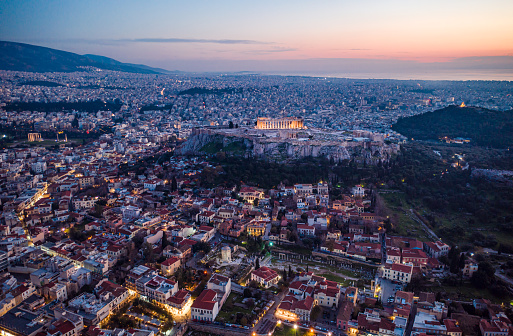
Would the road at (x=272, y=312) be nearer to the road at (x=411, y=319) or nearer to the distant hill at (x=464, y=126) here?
the road at (x=411, y=319)

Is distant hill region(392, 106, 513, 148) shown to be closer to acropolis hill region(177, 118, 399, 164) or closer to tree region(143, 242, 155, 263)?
acropolis hill region(177, 118, 399, 164)

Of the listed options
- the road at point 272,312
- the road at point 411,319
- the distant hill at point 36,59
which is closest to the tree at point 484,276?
the road at point 411,319

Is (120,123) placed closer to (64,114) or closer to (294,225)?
(64,114)

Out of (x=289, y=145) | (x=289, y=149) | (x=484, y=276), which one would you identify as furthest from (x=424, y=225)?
(x=289, y=145)

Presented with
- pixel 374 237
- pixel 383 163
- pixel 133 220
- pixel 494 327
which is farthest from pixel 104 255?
pixel 383 163

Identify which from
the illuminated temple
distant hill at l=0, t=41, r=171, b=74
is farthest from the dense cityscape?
distant hill at l=0, t=41, r=171, b=74

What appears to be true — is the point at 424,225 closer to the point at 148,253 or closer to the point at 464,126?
the point at 148,253

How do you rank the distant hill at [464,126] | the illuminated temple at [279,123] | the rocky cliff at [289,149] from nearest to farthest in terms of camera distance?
1. the rocky cliff at [289,149]
2. the distant hill at [464,126]
3. the illuminated temple at [279,123]
